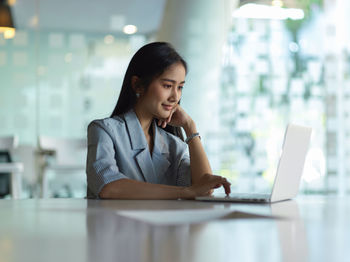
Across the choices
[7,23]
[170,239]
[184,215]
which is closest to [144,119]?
[184,215]

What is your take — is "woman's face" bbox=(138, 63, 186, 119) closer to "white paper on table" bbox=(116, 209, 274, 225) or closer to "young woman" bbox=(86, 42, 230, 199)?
"young woman" bbox=(86, 42, 230, 199)

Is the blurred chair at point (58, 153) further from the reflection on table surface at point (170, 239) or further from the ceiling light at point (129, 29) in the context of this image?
the reflection on table surface at point (170, 239)

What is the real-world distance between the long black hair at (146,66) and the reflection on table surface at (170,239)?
1.16 metres

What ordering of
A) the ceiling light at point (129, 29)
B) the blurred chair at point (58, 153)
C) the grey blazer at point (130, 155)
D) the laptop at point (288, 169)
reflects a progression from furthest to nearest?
the ceiling light at point (129, 29), the blurred chair at point (58, 153), the grey blazer at point (130, 155), the laptop at point (288, 169)

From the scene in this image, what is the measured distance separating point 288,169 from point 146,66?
0.82 m

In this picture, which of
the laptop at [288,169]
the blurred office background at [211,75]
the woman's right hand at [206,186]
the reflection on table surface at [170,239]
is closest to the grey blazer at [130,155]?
the woman's right hand at [206,186]

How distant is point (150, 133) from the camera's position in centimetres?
210

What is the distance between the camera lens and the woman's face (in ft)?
6.68

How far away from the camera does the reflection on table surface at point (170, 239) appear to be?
1.70 feet

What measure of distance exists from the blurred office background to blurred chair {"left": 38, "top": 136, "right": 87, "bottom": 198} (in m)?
0.25

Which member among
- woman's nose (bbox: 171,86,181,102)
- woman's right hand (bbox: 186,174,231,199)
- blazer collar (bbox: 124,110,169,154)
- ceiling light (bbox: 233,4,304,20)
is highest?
ceiling light (bbox: 233,4,304,20)

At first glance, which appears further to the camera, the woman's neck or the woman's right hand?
the woman's neck

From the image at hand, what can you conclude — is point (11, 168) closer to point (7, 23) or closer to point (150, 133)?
point (7, 23)

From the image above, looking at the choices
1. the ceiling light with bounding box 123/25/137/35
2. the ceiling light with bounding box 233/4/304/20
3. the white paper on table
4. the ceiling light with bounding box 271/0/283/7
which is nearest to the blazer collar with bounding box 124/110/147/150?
the white paper on table
